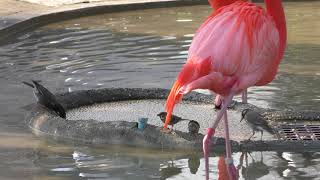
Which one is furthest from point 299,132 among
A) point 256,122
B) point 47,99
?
point 47,99

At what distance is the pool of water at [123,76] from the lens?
22.4ft

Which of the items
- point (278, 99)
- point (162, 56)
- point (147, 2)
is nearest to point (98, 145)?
point (278, 99)

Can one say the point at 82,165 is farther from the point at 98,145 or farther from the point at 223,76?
the point at 223,76

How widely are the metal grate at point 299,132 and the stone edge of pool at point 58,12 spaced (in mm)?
7084

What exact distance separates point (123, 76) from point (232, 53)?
220 inches

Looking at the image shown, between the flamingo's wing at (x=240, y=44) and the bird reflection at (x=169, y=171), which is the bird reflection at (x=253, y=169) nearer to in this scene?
the bird reflection at (x=169, y=171)

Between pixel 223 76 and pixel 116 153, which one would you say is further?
pixel 116 153

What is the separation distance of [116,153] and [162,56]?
206 inches

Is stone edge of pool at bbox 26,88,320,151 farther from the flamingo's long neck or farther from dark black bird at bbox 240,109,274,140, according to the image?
the flamingo's long neck

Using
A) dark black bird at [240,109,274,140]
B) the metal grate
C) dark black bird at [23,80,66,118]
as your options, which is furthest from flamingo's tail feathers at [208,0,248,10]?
dark black bird at [23,80,66,118]

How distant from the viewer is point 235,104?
8.66 meters

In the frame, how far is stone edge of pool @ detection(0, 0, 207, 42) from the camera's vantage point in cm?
1463

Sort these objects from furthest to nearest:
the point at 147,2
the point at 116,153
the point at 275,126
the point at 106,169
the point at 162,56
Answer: the point at 147,2, the point at 162,56, the point at 275,126, the point at 116,153, the point at 106,169

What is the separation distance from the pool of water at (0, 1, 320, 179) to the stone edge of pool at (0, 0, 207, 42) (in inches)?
9.7
